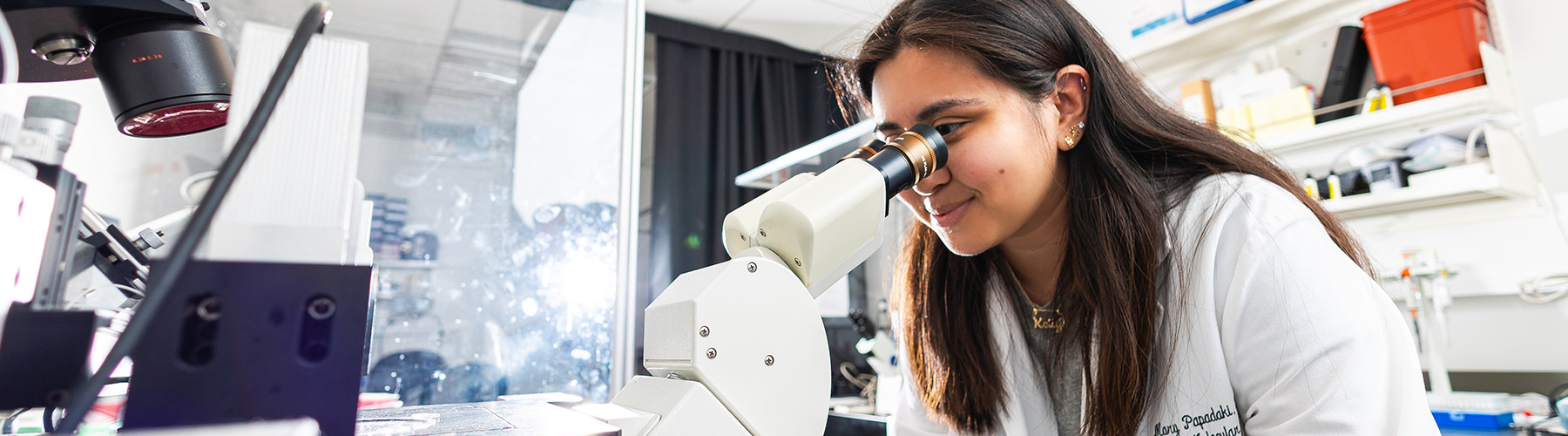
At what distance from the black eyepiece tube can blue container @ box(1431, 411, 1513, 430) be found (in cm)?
128

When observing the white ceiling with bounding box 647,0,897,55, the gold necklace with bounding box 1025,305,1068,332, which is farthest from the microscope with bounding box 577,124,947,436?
the white ceiling with bounding box 647,0,897,55

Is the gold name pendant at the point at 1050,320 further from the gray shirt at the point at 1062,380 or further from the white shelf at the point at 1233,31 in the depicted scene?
the white shelf at the point at 1233,31

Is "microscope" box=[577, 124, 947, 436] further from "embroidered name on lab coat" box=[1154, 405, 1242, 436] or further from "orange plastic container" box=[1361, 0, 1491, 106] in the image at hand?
"orange plastic container" box=[1361, 0, 1491, 106]

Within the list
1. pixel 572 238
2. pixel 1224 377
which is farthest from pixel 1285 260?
pixel 572 238

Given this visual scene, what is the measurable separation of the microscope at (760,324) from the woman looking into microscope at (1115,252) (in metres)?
0.33

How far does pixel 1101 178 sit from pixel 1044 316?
26 centimetres

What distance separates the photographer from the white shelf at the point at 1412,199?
1488mm

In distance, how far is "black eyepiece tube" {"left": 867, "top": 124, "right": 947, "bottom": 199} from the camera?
673 millimetres

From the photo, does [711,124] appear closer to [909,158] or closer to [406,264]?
[406,264]

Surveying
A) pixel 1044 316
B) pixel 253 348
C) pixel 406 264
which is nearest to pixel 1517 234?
pixel 1044 316

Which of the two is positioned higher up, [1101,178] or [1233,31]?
[1233,31]

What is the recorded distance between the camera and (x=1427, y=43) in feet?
5.14

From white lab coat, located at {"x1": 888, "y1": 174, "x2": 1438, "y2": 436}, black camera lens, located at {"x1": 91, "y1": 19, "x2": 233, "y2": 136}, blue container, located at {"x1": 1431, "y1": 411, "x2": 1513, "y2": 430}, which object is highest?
black camera lens, located at {"x1": 91, "y1": 19, "x2": 233, "y2": 136}

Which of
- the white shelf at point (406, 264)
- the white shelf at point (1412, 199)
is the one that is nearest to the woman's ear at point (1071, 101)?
the white shelf at point (1412, 199)
